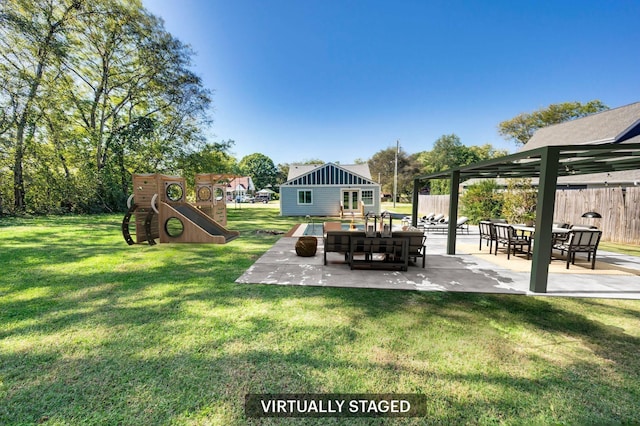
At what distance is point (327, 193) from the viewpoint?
19578mm

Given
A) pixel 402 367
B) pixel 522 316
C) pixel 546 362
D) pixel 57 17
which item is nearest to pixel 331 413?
pixel 402 367

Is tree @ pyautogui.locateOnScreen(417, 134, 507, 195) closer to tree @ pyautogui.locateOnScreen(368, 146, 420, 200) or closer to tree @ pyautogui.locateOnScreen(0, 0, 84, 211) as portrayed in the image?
tree @ pyautogui.locateOnScreen(368, 146, 420, 200)

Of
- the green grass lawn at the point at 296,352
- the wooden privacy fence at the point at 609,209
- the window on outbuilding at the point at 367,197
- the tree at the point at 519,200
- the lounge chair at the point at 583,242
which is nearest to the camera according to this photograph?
the green grass lawn at the point at 296,352

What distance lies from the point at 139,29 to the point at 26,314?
72.6ft

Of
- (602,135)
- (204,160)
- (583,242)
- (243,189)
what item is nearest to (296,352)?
(583,242)

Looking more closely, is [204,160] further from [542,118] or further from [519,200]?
[542,118]

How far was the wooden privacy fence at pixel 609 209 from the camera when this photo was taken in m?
8.50

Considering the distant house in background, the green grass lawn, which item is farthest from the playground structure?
the distant house in background

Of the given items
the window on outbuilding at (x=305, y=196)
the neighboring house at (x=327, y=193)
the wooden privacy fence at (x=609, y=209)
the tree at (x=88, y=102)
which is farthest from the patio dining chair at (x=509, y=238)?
the tree at (x=88, y=102)

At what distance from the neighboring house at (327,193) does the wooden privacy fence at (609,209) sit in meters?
10.7

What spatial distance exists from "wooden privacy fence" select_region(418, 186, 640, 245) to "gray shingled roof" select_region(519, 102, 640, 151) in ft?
20.2

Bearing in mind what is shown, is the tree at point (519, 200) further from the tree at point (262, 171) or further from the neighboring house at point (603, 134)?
the tree at point (262, 171)

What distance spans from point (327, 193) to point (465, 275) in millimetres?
14882

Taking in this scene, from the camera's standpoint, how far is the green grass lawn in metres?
1.93
